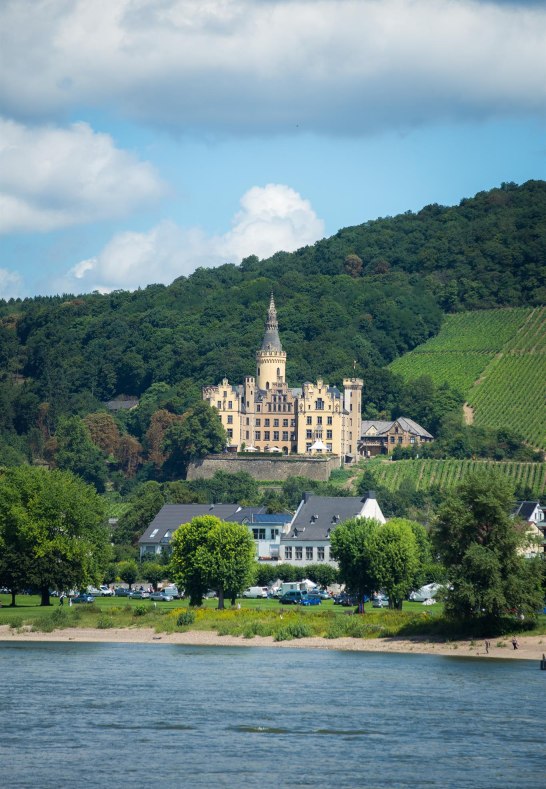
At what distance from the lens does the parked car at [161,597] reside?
334ft

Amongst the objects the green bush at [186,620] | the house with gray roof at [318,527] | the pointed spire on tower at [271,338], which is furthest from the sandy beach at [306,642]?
the pointed spire on tower at [271,338]

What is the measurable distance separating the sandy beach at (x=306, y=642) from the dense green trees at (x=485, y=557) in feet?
5.39

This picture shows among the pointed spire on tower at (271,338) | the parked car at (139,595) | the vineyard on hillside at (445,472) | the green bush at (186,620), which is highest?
the pointed spire on tower at (271,338)

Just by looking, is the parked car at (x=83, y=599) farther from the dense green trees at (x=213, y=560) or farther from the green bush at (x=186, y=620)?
the green bush at (x=186, y=620)

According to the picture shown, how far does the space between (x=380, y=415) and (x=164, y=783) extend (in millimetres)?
152719

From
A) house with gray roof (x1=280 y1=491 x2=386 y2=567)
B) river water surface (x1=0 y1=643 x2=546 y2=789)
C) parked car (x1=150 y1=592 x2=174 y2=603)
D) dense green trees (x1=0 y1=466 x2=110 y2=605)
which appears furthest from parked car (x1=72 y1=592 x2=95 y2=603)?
river water surface (x1=0 y1=643 x2=546 y2=789)

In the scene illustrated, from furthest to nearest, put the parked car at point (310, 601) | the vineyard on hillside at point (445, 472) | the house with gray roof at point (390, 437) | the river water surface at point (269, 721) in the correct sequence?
the house with gray roof at point (390, 437), the vineyard on hillside at point (445, 472), the parked car at point (310, 601), the river water surface at point (269, 721)

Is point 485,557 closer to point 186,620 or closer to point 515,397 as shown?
point 186,620

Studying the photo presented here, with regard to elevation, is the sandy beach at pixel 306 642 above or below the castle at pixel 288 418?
below

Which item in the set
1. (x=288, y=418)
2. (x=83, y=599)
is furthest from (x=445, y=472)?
(x=83, y=599)


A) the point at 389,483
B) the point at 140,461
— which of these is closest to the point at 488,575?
the point at 389,483

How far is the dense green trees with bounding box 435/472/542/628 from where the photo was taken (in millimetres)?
73438

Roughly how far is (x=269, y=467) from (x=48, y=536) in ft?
263

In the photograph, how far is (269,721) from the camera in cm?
5506
